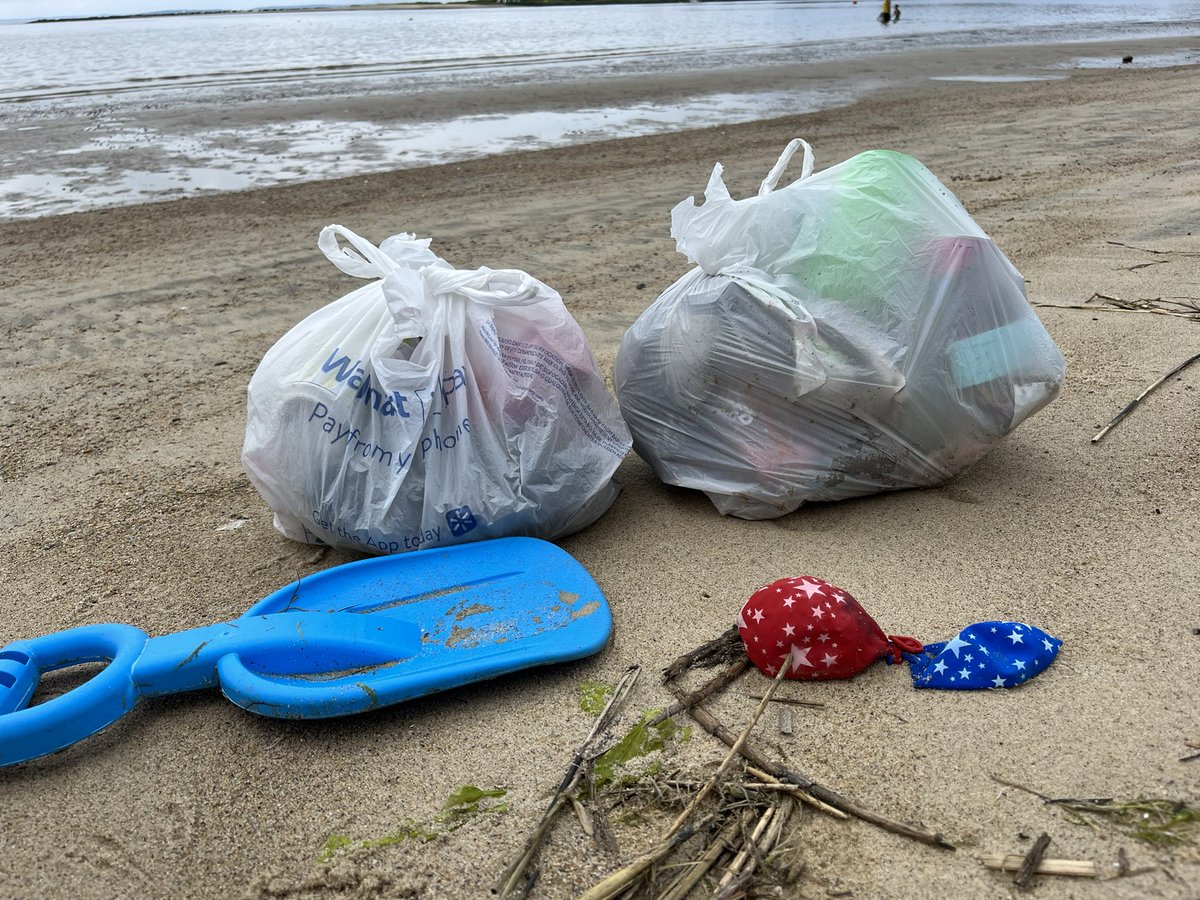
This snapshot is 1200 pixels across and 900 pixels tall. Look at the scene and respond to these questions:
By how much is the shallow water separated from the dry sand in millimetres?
3441

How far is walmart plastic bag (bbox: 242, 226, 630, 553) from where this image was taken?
185cm

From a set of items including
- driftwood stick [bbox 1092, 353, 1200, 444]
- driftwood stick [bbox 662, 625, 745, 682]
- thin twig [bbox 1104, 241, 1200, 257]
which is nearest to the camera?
driftwood stick [bbox 662, 625, 745, 682]

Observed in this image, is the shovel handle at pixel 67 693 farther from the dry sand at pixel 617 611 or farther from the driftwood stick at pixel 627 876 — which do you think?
the driftwood stick at pixel 627 876

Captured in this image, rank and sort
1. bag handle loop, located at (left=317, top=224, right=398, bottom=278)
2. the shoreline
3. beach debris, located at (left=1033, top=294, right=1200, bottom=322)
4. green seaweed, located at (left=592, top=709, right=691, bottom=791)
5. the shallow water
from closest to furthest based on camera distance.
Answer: green seaweed, located at (left=592, top=709, right=691, bottom=791)
bag handle loop, located at (left=317, top=224, right=398, bottom=278)
beach debris, located at (left=1033, top=294, right=1200, bottom=322)
the shoreline
the shallow water

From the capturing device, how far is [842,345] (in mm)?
1857

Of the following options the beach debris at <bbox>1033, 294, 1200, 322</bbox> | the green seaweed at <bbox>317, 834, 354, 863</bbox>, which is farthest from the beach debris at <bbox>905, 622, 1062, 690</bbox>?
the beach debris at <bbox>1033, 294, 1200, 322</bbox>

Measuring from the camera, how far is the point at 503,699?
1.55 m

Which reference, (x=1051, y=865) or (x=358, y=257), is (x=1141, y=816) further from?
(x=358, y=257)

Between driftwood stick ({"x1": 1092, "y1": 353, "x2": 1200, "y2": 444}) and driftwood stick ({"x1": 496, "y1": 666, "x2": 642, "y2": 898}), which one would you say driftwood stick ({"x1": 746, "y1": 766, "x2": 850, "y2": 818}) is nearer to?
driftwood stick ({"x1": 496, "y1": 666, "x2": 642, "y2": 898})

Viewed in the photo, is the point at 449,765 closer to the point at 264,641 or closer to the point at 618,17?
the point at 264,641

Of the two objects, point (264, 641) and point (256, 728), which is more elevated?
point (264, 641)

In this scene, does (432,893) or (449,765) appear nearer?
(432,893)

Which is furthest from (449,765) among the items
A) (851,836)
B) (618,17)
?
(618,17)

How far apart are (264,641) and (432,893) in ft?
1.81
